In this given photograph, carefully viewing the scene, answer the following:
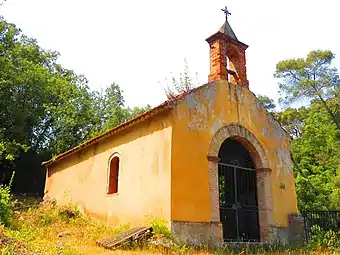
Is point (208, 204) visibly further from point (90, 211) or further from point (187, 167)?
point (90, 211)

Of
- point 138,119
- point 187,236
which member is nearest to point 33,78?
point 138,119

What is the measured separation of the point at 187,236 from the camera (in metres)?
9.44

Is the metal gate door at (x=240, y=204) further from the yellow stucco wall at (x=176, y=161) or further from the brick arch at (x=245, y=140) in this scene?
the yellow stucco wall at (x=176, y=161)

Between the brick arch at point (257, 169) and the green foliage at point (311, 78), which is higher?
the green foliage at point (311, 78)

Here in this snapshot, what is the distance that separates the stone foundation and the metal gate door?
5.99 feet

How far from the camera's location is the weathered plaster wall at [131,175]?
10.1 metres

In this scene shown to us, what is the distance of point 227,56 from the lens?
13.3 m

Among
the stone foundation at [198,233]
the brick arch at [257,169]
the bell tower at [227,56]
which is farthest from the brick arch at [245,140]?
the stone foundation at [198,233]

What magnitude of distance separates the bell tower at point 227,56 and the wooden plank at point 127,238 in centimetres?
586

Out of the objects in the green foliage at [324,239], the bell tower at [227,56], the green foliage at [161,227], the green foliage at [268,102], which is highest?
A: the green foliage at [268,102]

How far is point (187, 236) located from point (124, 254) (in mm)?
2342

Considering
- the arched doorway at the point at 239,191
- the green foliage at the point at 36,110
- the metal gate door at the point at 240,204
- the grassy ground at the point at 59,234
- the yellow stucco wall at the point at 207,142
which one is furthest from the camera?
the green foliage at the point at 36,110

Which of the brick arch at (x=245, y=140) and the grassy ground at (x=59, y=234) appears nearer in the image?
the grassy ground at (x=59, y=234)

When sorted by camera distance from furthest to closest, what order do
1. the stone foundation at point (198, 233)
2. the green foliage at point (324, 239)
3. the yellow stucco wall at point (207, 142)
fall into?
the green foliage at point (324, 239) → the yellow stucco wall at point (207, 142) → the stone foundation at point (198, 233)
